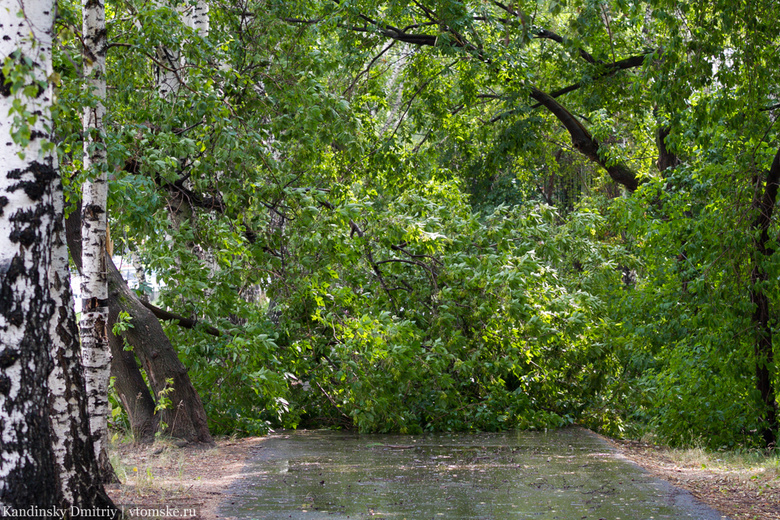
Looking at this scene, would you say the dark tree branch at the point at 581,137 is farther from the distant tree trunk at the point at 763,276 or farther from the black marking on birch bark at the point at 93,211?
the black marking on birch bark at the point at 93,211

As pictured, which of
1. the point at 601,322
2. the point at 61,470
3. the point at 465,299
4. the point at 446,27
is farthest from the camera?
the point at 446,27

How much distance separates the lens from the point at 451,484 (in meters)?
6.96

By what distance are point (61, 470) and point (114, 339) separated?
526 centimetres

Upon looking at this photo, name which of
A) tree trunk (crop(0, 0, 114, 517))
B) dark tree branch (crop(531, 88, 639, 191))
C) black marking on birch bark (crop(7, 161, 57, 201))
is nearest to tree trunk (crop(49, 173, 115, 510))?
tree trunk (crop(0, 0, 114, 517))

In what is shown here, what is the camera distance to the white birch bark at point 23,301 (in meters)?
4.24

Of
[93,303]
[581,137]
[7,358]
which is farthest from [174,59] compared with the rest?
[581,137]

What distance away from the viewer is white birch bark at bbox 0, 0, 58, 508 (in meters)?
4.24

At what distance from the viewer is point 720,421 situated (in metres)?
10.0

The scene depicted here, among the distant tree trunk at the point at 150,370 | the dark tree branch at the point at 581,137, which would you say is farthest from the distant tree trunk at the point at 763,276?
the dark tree branch at the point at 581,137

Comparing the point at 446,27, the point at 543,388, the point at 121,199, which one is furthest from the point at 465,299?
the point at 121,199

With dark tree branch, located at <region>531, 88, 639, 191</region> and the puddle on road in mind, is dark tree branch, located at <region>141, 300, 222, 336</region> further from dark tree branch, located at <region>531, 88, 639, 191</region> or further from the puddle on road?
dark tree branch, located at <region>531, 88, 639, 191</region>

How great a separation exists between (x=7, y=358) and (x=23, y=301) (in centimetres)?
32

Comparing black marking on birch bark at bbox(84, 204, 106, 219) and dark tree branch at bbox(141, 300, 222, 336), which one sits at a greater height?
black marking on birch bark at bbox(84, 204, 106, 219)

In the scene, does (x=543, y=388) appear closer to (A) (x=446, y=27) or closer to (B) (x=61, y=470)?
(A) (x=446, y=27)
